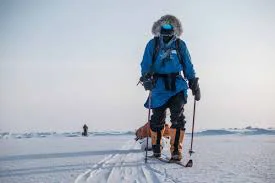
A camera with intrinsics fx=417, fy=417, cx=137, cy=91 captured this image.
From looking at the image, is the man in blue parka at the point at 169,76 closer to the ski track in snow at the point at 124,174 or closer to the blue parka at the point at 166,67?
the blue parka at the point at 166,67

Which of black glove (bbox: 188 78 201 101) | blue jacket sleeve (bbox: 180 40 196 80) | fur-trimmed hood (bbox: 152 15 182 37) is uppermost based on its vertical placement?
fur-trimmed hood (bbox: 152 15 182 37)

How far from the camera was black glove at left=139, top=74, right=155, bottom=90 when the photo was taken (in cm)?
639

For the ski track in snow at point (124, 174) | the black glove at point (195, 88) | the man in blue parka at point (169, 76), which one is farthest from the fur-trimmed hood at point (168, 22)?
the ski track in snow at point (124, 174)

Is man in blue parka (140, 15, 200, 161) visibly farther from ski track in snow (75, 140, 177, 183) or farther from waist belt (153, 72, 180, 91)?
ski track in snow (75, 140, 177, 183)

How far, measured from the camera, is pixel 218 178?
438 centimetres

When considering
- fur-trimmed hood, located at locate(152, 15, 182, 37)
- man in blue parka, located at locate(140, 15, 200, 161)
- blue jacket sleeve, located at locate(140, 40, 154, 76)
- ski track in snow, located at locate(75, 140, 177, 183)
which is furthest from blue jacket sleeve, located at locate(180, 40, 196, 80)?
ski track in snow, located at locate(75, 140, 177, 183)

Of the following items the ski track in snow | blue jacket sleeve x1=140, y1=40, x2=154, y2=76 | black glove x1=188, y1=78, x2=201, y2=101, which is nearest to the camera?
the ski track in snow

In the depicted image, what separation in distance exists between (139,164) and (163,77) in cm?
148

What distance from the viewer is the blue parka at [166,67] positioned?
253 inches

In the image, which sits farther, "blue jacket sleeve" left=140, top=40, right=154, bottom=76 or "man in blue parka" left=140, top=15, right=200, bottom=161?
"blue jacket sleeve" left=140, top=40, right=154, bottom=76

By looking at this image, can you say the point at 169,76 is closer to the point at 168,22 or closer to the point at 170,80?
the point at 170,80

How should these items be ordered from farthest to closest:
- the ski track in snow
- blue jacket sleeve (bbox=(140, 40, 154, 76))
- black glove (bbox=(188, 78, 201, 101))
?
blue jacket sleeve (bbox=(140, 40, 154, 76)) < black glove (bbox=(188, 78, 201, 101)) < the ski track in snow

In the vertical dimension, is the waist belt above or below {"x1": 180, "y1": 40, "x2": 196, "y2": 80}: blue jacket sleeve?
below

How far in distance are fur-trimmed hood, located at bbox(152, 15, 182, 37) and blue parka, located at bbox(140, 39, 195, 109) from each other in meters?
0.20
